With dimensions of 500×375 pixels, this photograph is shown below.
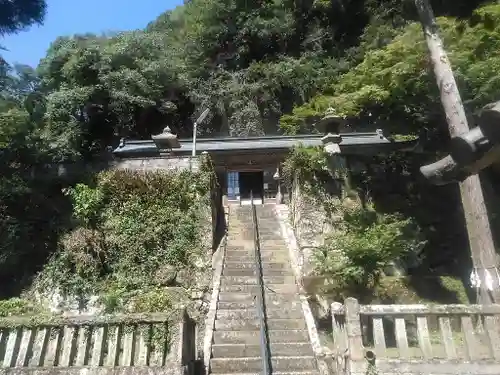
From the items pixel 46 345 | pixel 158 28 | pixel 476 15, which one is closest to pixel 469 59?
pixel 476 15

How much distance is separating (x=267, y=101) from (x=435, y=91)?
11203 mm

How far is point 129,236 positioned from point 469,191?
7.96 m

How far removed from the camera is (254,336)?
718cm

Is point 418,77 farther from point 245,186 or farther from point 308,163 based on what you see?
point 245,186

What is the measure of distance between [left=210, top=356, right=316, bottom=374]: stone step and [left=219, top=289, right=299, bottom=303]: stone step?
5.64ft

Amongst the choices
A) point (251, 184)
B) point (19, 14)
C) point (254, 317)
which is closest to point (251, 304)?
point (254, 317)

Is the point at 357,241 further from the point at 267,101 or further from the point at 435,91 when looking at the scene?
the point at 267,101

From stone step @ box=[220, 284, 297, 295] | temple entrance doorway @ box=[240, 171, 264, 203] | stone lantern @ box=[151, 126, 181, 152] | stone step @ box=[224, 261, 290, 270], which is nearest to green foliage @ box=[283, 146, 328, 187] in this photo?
stone step @ box=[224, 261, 290, 270]

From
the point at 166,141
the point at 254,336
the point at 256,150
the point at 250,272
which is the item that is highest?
the point at 256,150

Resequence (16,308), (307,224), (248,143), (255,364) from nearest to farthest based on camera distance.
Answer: (255,364)
(16,308)
(307,224)
(248,143)

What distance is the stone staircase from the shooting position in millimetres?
6520

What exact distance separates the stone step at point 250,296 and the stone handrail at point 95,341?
3.03 meters

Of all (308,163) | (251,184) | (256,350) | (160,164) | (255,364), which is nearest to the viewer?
(255,364)

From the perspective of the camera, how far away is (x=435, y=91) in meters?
10.9
